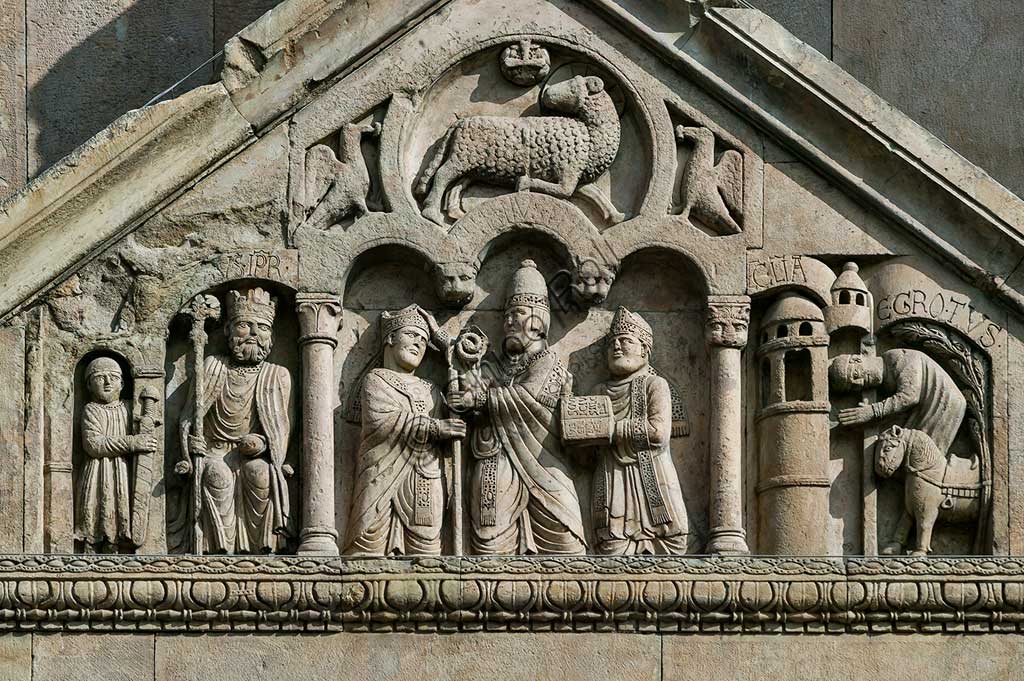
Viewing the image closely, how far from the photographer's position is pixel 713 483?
16.1m

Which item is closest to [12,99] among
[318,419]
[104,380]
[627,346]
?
[104,380]

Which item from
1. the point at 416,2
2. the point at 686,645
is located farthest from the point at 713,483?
the point at 416,2

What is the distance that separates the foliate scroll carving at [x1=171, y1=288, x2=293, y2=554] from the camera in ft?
52.4

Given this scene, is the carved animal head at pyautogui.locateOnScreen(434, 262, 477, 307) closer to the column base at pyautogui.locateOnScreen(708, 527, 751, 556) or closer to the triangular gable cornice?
the triangular gable cornice

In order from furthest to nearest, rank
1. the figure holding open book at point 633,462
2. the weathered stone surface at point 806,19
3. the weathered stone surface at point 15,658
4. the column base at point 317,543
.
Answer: the weathered stone surface at point 806,19 → the figure holding open book at point 633,462 → the column base at point 317,543 → the weathered stone surface at point 15,658

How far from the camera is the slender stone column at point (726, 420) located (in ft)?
52.4

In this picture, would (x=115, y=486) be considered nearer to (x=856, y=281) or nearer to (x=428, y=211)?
(x=428, y=211)

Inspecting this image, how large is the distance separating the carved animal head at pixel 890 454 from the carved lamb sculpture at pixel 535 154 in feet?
6.14

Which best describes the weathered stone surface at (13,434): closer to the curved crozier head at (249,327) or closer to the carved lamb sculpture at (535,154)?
the curved crozier head at (249,327)

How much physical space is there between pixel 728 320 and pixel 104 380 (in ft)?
10.8

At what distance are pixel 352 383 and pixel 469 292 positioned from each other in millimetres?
787

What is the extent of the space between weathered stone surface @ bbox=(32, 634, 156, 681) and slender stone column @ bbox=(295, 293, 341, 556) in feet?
3.23

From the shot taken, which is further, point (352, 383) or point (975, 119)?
point (975, 119)

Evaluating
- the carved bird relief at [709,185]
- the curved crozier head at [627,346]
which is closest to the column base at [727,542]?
the curved crozier head at [627,346]
